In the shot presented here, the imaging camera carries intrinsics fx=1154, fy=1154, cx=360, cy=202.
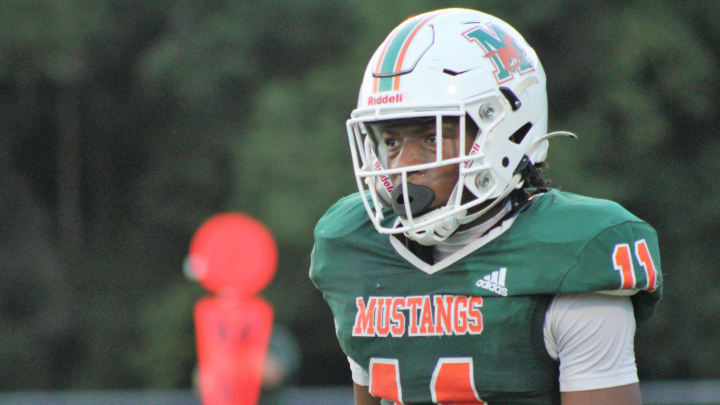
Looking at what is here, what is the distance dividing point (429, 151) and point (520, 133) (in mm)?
196

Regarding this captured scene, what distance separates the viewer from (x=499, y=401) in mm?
1966

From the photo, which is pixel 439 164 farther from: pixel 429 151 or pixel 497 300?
pixel 497 300

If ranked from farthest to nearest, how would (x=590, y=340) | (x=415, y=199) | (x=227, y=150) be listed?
(x=227, y=150) < (x=415, y=199) < (x=590, y=340)

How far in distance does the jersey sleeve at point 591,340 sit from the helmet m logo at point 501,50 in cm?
43

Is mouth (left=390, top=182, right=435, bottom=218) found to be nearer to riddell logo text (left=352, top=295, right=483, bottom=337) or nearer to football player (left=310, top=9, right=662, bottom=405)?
football player (left=310, top=9, right=662, bottom=405)

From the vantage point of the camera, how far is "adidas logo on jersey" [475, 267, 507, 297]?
1960 millimetres

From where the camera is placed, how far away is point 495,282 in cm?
197

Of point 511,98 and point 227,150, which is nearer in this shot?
point 511,98

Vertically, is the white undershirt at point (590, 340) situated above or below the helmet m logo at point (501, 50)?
below

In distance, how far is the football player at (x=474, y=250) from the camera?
191 centimetres

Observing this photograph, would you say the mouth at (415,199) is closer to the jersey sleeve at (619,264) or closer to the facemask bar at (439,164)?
the facemask bar at (439,164)

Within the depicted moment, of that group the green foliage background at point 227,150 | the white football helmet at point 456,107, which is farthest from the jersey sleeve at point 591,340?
the green foliage background at point 227,150

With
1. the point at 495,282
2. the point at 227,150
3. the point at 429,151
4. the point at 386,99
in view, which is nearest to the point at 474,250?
the point at 495,282

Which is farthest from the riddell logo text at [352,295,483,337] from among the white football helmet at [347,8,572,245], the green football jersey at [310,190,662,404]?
the white football helmet at [347,8,572,245]
